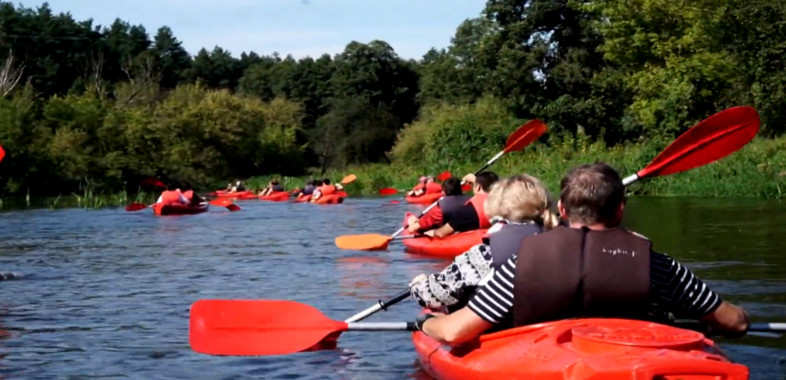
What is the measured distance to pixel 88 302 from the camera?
10.2 meters

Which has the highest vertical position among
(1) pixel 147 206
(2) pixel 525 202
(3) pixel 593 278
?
(2) pixel 525 202

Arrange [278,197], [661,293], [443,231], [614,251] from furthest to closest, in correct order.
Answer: [278,197] < [443,231] < [661,293] < [614,251]

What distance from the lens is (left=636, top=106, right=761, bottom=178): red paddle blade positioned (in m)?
7.05

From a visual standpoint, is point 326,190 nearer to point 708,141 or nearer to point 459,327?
point 708,141

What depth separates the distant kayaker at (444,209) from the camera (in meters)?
12.5

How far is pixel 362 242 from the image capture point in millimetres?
13320

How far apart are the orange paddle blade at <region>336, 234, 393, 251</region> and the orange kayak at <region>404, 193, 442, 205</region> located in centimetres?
1104

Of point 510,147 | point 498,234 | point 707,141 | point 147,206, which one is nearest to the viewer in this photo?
point 498,234

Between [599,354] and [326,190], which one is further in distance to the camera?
[326,190]

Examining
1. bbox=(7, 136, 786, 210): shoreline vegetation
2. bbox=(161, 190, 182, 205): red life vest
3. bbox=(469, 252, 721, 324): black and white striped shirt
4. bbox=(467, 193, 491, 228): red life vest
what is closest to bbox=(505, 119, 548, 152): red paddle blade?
bbox=(467, 193, 491, 228): red life vest

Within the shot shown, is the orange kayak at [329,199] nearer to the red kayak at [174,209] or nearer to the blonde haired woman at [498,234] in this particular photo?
the red kayak at [174,209]

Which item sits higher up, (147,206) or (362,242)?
(362,242)

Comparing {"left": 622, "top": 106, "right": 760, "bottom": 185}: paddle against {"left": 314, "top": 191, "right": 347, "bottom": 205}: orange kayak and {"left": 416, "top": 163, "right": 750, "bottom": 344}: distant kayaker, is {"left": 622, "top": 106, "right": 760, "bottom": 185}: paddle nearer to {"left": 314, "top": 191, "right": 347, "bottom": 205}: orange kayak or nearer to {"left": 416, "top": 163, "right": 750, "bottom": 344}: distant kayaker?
{"left": 416, "top": 163, "right": 750, "bottom": 344}: distant kayaker

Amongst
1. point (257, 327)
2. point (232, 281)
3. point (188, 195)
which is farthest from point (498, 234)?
point (188, 195)
